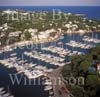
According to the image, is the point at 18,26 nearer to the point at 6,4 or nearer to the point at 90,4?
the point at 6,4

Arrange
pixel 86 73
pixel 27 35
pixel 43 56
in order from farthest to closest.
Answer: pixel 27 35 < pixel 43 56 < pixel 86 73

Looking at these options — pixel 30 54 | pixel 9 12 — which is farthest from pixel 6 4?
pixel 30 54

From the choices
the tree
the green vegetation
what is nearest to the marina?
the green vegetation

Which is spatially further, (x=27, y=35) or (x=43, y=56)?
(x=27, y=35)

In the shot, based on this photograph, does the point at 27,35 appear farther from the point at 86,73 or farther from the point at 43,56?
the point at 86,73

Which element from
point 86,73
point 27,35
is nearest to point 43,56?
point 86,73

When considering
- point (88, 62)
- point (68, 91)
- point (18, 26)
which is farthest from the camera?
point (18, 26)

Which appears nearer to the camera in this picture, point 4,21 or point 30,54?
point 30,54

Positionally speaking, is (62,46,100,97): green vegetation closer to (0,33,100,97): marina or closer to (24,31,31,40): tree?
(0,33,100,97): marina

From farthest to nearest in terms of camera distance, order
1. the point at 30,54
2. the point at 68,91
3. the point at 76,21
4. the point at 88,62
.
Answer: the point at 76,21 → the point at 30,54 → the point at 88,62 → the point at 68,91
